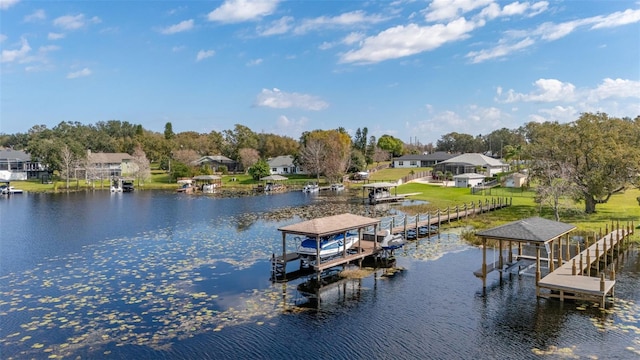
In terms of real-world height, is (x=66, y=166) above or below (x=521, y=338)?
above

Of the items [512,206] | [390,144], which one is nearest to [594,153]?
[512,206]

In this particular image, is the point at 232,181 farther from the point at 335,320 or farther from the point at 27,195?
the point at 335,320

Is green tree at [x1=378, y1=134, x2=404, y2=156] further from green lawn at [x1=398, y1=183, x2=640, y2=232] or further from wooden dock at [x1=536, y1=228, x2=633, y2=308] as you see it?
wooden dock at [x1=536, y1=228, x2=633, y2=308]

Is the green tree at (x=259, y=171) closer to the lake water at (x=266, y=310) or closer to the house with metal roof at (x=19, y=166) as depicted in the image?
the house with metal roof at (x=19, y=166)

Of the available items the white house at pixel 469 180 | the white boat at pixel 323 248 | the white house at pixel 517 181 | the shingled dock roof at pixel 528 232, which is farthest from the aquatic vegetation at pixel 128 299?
the white house at pixel 517 181

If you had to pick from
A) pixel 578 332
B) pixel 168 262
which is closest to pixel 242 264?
pixel 168 262

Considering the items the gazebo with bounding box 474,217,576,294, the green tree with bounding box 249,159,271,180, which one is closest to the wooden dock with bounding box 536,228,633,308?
the gazebo with bounding box 474,217,576,294

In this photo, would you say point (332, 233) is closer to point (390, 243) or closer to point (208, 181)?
point (390, 243)
